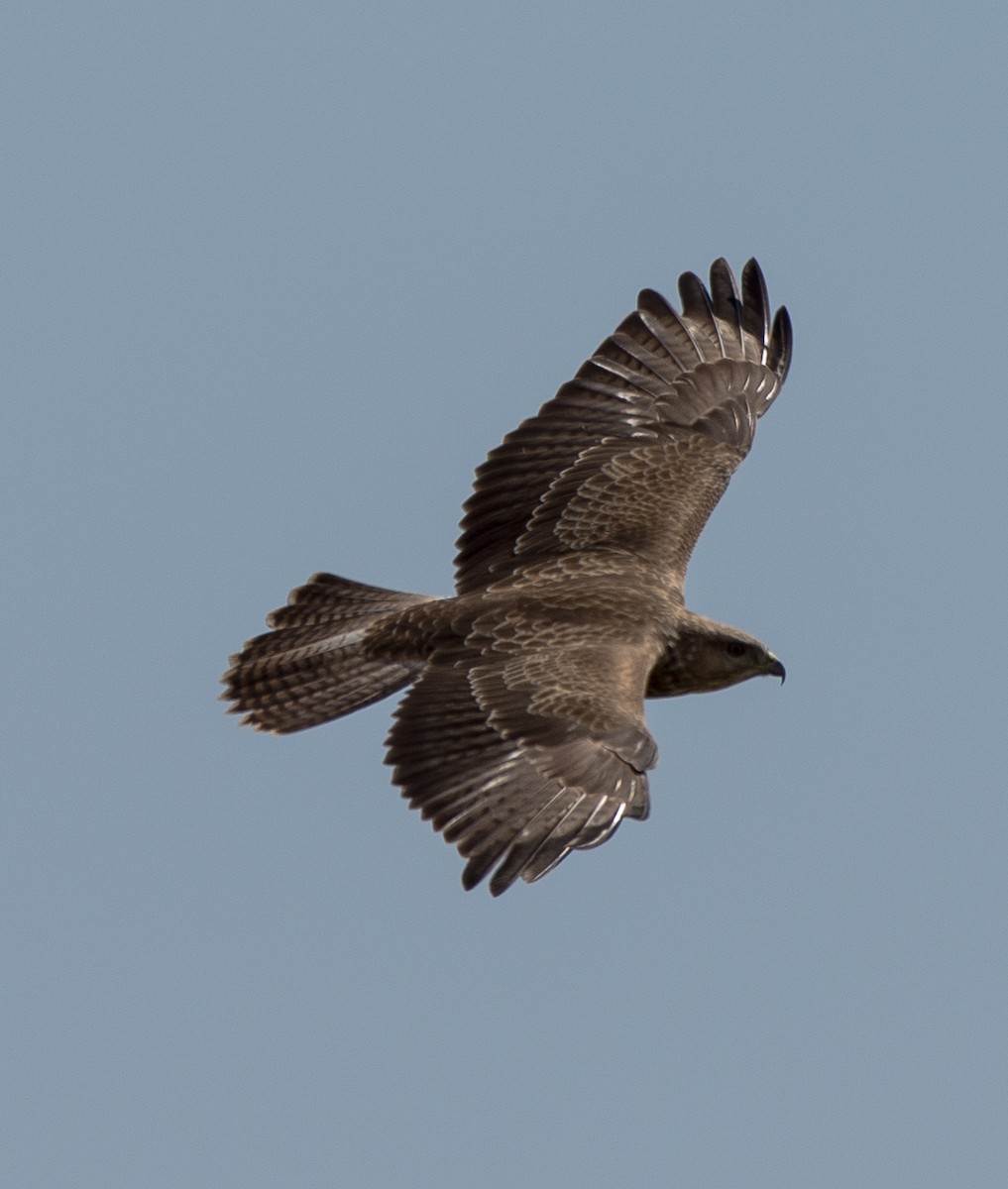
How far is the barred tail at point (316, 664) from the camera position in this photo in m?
14.4

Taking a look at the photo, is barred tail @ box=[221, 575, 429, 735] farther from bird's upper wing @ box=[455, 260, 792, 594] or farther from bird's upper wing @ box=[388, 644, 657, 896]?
bird's upper wing @ box=[388, 644, 657, 896]

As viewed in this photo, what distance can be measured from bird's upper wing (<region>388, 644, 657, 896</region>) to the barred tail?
2.98 ft

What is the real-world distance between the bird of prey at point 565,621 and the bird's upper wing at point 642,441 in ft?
0.05

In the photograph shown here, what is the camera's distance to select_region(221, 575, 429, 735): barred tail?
14414mm

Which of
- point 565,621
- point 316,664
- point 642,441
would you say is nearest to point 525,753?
point 565,621

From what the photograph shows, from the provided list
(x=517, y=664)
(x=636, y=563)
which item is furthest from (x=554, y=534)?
(x=517, y=664)

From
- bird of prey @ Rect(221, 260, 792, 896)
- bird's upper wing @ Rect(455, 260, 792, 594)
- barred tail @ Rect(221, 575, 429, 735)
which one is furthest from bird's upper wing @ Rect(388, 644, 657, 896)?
bird's upper wing @ Rect(455, 260, 792, 594)

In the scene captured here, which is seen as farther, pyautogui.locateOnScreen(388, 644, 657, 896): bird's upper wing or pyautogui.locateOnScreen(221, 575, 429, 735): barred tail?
pyautogui.locateOnScreen(221, 575, 429, 735): barred tail

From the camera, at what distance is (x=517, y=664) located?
13.4 metres

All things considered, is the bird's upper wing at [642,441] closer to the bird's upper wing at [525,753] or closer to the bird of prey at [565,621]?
the bird of prey at [565,621]

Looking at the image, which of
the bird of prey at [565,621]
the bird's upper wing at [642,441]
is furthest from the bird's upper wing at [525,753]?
the bird's upper wing at [642,441]

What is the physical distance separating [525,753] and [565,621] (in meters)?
1.44

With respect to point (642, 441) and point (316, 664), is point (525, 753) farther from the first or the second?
point (642, 441)

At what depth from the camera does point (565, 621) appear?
13.8 m
